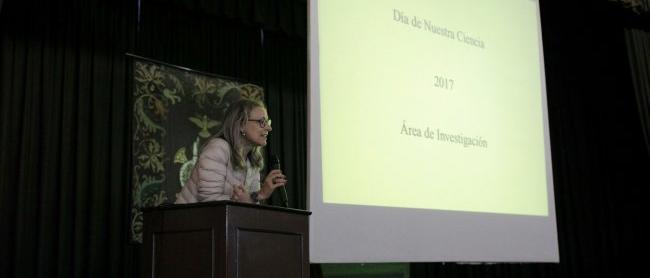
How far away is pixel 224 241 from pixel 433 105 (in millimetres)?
1567

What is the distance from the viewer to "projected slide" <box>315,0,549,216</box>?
2.96m

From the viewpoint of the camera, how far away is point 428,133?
128 inches

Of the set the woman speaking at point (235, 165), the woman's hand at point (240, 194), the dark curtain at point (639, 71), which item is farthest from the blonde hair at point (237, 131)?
the dark curtain at point (639, 71)

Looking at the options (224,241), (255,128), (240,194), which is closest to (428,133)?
(255,128)

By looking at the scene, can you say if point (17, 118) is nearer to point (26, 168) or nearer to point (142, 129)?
point (26, 168)

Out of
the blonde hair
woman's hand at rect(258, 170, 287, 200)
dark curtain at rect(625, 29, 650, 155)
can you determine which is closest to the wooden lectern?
woman's hand at rect(258, 170, 287, 200)

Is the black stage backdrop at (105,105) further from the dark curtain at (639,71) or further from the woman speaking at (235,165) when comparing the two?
the woman speaking at (235,165)

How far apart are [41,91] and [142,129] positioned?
0.54 metres

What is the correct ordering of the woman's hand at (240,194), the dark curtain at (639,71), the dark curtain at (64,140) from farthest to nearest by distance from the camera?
the dark curtain at (639,71)
the dark curtain at (64,140)
the woman's hand at (240,194)

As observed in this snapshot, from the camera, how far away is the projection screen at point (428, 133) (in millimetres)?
2887

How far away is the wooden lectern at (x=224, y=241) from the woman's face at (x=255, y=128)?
1.18 ft

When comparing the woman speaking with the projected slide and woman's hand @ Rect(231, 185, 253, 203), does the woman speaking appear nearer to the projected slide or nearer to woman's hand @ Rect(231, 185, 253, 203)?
woman's hand @ Rect(231, 185, 253, 203)

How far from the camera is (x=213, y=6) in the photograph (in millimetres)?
3832

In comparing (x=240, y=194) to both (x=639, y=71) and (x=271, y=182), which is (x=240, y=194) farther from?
(x=639, y=71)
